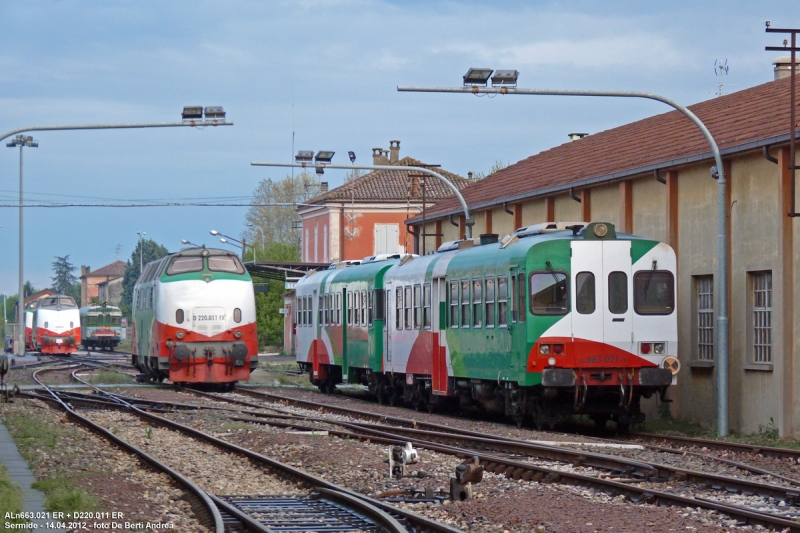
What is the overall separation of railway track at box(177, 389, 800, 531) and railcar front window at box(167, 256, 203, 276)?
12.3 m

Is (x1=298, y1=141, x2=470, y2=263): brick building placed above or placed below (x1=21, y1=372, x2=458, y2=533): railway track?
above

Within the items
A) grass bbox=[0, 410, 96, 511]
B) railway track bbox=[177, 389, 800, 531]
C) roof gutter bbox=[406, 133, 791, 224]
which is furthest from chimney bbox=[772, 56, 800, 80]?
grass bbox=[0, 410, 96, 511]

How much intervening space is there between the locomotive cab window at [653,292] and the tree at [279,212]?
74303mm

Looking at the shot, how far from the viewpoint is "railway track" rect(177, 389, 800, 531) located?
10727 mm

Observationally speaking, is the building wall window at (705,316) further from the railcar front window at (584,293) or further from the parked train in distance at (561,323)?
the railcar front window at (584,293)

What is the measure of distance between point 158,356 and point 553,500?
21768 millimetres

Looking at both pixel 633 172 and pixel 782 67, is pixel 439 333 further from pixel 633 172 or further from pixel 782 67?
pixel 782 67

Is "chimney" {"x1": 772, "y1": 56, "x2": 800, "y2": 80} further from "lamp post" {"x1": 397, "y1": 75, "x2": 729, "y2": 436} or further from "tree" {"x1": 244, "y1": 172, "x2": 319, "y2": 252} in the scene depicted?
"tree" {"x1": 244, "y1": 172, "x2": 319, "y2": 252}

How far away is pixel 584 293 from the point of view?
19.2 m

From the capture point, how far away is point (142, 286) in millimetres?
35344

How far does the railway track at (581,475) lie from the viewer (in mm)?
10727

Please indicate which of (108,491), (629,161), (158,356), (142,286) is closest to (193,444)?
(108,491)

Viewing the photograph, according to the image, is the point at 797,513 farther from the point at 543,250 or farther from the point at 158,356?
the point at 158,356

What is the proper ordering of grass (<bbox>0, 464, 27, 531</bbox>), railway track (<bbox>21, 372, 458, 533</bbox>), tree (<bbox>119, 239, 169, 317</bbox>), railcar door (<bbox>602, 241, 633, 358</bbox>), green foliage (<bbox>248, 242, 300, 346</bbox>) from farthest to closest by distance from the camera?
tree (<bbox>119, 239, 169, 317</bbox>) → green foliage (<bbox>248, 242, 300, 346</bbox>) → railcar door (<bbox>602, 241, 633, 358</bbox>) → railway track (<bbox>21, 372, 458, 533</bbox>) → grass (<bbox>0, 464, 27, 531</bbox>)
